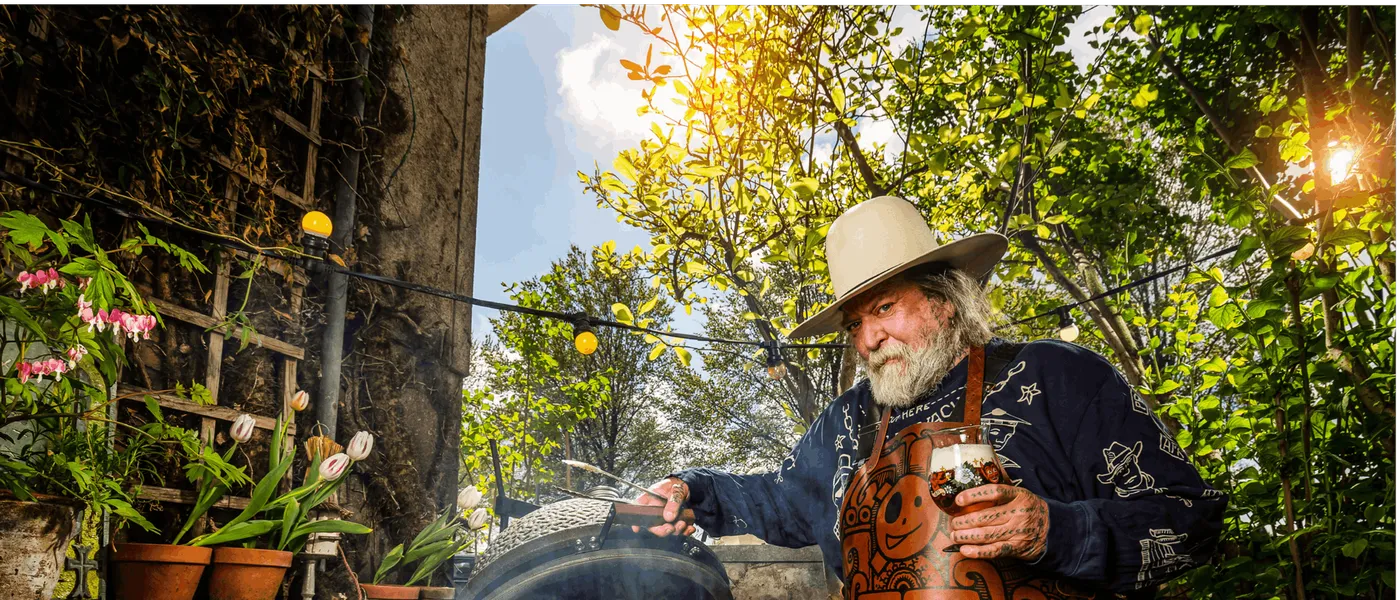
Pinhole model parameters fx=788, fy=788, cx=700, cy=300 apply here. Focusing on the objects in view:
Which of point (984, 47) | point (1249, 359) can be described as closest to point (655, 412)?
point (1249, 359)

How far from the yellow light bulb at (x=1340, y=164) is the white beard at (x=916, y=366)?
4.09ft

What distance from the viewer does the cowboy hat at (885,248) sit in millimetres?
1735

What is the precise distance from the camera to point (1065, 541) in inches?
49.3

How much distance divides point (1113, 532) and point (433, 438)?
6.18 feet

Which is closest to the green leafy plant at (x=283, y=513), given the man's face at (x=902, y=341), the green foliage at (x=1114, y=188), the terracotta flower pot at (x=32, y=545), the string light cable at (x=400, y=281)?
the terracotta flower pot at (x=32, y=545)

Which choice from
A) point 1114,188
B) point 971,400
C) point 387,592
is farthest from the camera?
point 1114,188

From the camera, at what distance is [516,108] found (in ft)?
8.64

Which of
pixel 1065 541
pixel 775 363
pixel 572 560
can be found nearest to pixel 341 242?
pixel 572 560

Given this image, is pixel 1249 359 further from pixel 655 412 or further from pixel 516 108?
pixel 516 108

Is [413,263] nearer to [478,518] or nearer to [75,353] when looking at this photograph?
[478,518]

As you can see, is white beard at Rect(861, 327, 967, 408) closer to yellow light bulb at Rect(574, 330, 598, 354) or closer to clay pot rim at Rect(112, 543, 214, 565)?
yellow light bulb at Rect(574, 330, 598, 354)

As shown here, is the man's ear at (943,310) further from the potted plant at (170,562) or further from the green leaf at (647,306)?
the potted plant at (170,562)

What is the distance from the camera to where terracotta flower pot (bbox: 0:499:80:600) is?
4.37 ft

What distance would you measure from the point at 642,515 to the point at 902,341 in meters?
0.72
